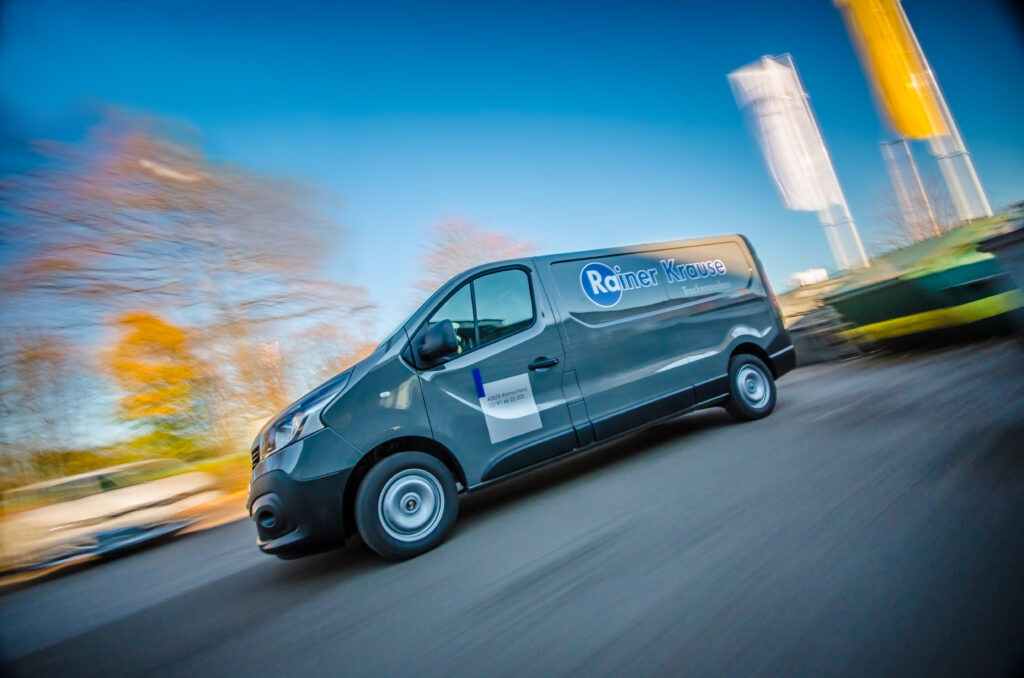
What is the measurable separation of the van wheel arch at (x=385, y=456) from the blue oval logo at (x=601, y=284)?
1847 mm

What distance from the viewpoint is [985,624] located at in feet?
4.85

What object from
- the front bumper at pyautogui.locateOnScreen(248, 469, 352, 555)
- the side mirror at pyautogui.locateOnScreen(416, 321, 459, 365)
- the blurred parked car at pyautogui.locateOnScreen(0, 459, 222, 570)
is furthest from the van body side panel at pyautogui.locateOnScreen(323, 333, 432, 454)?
the blurred parked car at pyautogui.locateOnScreen(0, 459, 222, 570)

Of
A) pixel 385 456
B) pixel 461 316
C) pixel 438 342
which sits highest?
pixel 461 316

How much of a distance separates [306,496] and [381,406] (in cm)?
69

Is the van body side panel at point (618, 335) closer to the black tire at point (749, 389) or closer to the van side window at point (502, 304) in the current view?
the van side window at point (502, 304)

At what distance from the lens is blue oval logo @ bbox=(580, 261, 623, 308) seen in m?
4.49

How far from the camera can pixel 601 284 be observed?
4.57 metres

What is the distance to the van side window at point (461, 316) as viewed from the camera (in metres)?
3.82

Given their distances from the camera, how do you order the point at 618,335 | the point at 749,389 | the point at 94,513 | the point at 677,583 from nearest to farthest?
1. the point at 677,583
2. the point at 618,335
3. the point at 749,389
4. the point at 94,513

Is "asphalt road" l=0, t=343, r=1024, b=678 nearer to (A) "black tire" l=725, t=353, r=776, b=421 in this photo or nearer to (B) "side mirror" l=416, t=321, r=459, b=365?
(A) "black tire" l=725, t=353, r=776, b=421

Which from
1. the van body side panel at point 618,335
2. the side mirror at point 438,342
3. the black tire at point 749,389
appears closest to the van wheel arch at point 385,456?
the side mirror at point 438,342

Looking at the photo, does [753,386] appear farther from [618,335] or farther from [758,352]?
[618,335]

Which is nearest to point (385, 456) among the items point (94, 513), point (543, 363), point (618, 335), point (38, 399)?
point (543, 363)

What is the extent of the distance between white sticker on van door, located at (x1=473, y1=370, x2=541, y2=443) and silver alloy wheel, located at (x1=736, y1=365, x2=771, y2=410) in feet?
8.12
